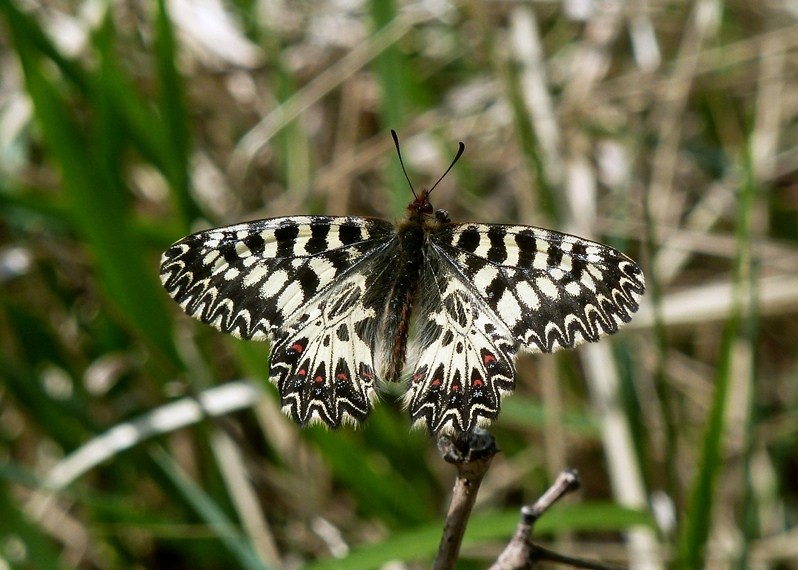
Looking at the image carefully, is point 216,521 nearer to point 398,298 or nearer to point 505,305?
point 398,298

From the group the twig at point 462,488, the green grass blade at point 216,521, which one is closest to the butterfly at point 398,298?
the twig at point 462,488

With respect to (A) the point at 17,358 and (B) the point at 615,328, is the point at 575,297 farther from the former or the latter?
(A) the point at 17,358

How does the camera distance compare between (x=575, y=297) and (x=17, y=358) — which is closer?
(x=575, y=297)

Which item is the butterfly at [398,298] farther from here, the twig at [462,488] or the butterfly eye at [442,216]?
the twig at [462,488]

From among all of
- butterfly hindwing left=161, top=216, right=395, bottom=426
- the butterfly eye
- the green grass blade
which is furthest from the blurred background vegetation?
the butterfly eye

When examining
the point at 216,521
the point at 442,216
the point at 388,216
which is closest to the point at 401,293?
the point at 442,216

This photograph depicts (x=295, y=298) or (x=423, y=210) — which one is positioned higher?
(x=423, y=210)

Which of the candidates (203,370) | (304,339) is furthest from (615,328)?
(203,370)
